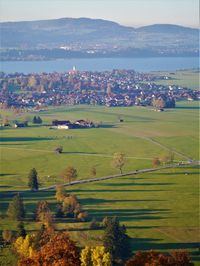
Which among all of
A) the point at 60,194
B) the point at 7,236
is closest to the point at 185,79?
the point at 60,194

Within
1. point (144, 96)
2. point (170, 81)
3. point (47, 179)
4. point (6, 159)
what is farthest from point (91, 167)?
point (170, 81)

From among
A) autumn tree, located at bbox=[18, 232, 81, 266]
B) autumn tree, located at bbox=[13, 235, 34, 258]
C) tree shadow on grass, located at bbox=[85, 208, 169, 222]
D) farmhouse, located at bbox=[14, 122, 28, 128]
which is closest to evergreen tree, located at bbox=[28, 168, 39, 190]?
tree shadow on grass, located at bbox=[85, 208, 169, 222]

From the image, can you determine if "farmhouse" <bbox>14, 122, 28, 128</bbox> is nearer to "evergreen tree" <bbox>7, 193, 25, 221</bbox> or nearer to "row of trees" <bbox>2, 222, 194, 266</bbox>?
"evergreen tree" <bbox>7, 193, 25, 221</bbox>

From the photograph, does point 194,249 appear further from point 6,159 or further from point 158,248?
point 6,159

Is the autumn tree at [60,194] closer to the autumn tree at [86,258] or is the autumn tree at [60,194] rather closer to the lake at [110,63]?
the autumn tree at [86,258]

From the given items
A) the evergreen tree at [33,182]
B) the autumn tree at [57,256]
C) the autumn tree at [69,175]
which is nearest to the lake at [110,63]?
the autumn tree at [69,175]

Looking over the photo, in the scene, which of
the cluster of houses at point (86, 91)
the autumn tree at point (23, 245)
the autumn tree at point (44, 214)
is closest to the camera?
the autumn tree at point (23, 245)

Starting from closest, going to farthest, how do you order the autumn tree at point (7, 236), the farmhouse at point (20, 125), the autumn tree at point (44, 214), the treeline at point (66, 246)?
the treeline at point (66, 246) → the autumn tree at point (7, 236) → the autumn tree at point (44, 214) → the farmhouse at point (20, 125)
